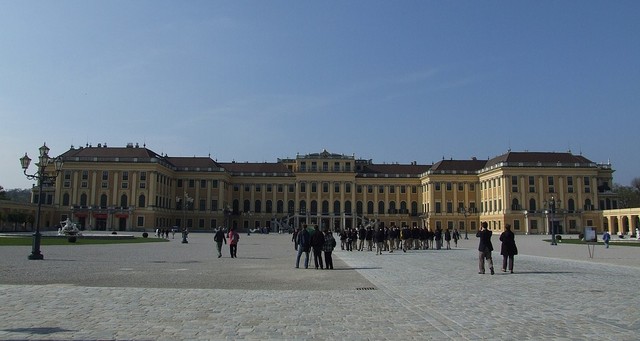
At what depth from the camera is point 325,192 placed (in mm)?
104188

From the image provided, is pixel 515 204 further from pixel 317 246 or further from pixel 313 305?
pixel 313 305

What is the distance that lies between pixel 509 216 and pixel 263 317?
80.8 metres

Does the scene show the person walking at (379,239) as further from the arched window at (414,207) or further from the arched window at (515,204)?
the arched window at (414,207)

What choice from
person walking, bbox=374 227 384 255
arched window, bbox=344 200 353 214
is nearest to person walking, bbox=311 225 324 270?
person walking, bbox=374 227 384 255

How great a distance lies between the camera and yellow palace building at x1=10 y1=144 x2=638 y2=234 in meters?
84.1

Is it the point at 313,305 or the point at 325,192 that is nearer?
the point at 313,305

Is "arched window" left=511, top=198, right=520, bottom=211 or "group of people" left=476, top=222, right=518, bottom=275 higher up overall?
"arched window" left=511, top=198, right=520, bottom=211

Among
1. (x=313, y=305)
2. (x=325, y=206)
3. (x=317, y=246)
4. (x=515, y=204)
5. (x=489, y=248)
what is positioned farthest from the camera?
(x=325, y=206)

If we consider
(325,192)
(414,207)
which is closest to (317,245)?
(325,192)

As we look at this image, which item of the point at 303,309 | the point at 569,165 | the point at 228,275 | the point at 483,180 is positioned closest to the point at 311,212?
the point at 483,180

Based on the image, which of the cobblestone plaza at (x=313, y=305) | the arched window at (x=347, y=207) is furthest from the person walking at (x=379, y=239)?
the arched window at (x=347, y=207)

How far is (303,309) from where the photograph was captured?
996 centimetres

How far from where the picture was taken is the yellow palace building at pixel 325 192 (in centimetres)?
8412

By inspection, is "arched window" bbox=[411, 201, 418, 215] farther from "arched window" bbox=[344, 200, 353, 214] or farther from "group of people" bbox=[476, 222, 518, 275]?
"group of people" bbox=[476, 222, 518, 275]
